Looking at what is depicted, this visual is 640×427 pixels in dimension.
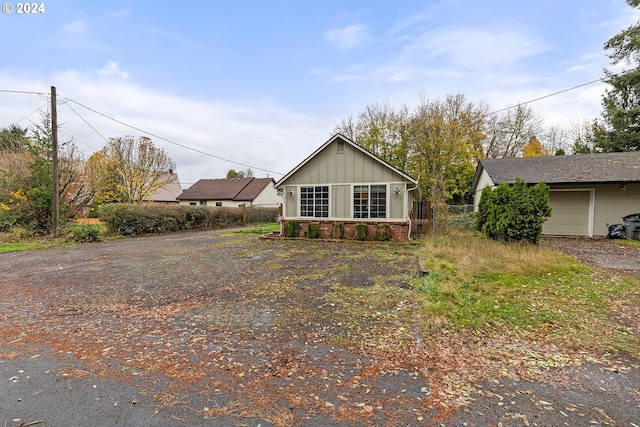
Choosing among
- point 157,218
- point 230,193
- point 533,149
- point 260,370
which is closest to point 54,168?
point 157,218

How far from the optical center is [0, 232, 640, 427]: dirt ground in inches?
90.0

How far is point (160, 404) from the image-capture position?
2404 mm

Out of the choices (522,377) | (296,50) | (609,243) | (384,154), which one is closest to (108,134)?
(296,50)

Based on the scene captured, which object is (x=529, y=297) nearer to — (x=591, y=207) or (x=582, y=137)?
(x=591, y=207)

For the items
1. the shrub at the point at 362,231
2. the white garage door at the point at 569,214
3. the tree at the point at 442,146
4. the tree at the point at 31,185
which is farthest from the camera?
the tree at the point at 442,146

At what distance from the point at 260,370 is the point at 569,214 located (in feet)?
53.2

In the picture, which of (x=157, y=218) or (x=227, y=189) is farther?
(x=227, y=189)

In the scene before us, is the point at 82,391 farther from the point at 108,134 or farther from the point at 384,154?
the point at 108,134

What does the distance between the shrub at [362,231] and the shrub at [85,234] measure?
11.8 meters

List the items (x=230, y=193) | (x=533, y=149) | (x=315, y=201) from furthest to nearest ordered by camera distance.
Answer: (x=230, y=193) → (x=533, y=149) → (x=315, y=201)

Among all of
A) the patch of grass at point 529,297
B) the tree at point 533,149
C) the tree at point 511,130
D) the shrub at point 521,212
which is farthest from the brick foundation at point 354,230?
the tree at point 533,149

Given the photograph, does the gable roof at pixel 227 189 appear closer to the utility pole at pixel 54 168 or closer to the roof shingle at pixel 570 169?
the utility pole at pixel 54 168

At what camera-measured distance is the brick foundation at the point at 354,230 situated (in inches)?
488

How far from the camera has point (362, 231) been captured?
12.6 metres
